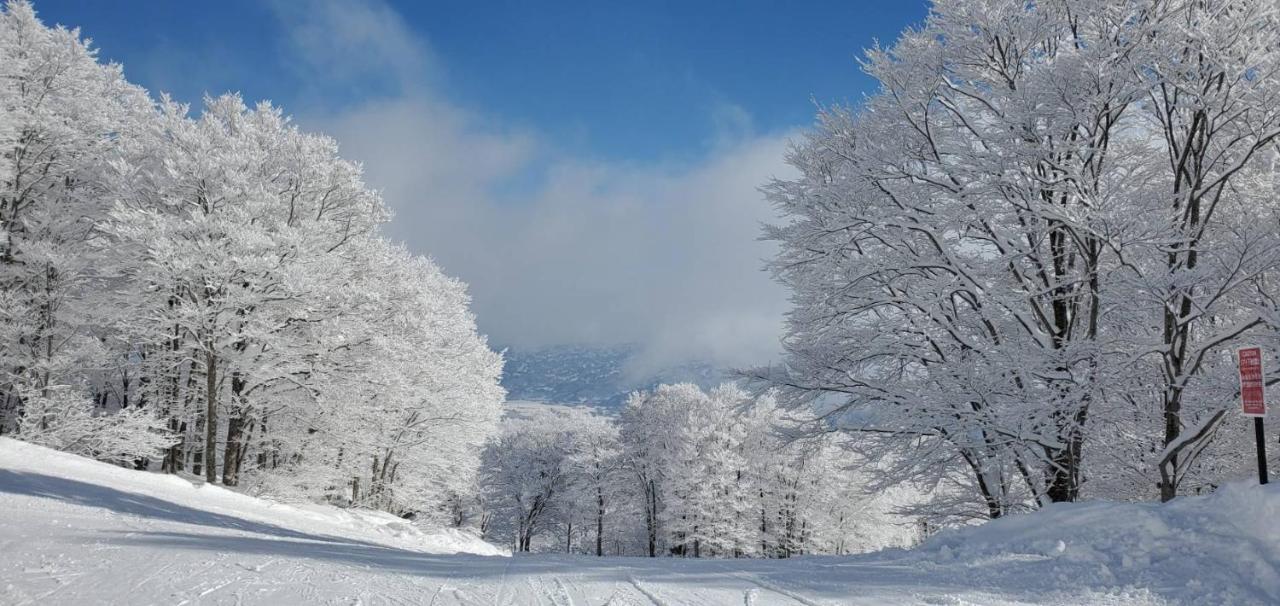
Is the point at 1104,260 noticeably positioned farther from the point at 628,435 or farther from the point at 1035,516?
the point at 628,435

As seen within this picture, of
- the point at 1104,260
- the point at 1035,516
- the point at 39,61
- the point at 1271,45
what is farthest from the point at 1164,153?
the point at 39,61

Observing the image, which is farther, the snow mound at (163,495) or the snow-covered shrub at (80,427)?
the snow-covered shrub at (80,427)

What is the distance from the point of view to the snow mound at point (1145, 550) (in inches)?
195

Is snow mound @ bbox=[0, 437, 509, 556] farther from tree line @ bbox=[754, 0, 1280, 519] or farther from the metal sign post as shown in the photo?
the metal sign post

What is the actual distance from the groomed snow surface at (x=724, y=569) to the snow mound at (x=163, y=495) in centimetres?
241

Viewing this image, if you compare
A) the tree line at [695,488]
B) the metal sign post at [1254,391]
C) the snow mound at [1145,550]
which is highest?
the metal sign post at [1254,391]

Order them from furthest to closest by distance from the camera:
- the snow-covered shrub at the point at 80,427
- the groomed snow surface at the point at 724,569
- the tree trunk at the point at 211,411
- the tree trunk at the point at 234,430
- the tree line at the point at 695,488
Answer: the tree line at the point at 695,488 < the tree trunk at the point at 234,430 < the tree trunk at the point at 211,411 < the snow-covered shrub at the point at 80,427 < the groomed snow surface at the point at 724,569

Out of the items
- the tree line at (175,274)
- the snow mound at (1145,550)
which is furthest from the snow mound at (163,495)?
the snow mound at (1145,550)

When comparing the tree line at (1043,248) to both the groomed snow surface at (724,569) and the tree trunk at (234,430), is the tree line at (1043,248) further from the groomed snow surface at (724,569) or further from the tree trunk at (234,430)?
the tree trunk at (234,430)

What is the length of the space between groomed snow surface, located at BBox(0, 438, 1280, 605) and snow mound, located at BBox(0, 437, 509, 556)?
2.41 metres

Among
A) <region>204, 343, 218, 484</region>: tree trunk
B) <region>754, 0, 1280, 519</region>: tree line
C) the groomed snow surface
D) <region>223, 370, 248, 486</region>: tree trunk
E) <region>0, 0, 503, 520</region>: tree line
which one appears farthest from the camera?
<region>223, 370, 248, 486</region>: tree trunk

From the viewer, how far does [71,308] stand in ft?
53.1

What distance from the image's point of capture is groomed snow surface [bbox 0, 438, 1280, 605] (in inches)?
193

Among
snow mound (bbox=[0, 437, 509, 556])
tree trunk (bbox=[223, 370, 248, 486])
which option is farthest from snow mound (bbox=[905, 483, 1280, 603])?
tree trunk (bbox=[223, 370, 248, 486])
